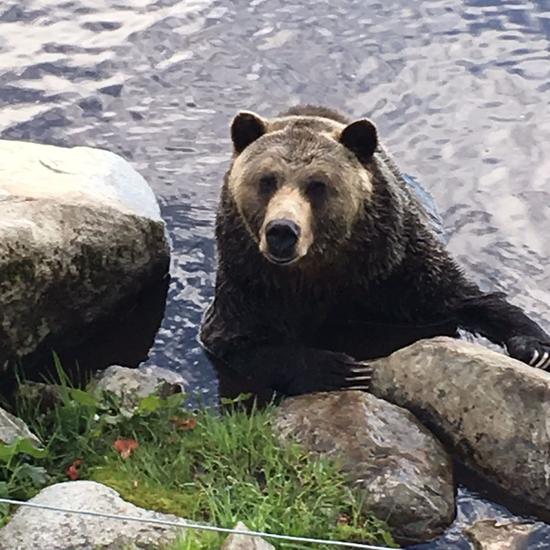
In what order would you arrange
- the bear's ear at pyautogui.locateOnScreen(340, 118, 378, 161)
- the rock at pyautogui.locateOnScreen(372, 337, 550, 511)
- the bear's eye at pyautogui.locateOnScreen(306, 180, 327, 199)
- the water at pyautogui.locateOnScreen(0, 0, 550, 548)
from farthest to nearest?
1. the water at pyautogui.locateOnScreen(0, 0, 550, 548)
2. the bear's ear at pyautogui.locateOnScreen(340, 118, 378, 161)
3. the bear's eye at pyautogui.locateOnScreen(306, 180, 327, 199)
4. the rock at pyautogui.locateOnScreen(372, 337, 550, 511)

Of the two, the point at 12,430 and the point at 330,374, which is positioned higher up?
the point at 12,430

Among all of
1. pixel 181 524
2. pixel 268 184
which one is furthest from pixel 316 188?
pixel 181 524

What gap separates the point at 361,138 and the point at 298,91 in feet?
10.5

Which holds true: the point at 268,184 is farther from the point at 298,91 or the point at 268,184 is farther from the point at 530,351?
the point at 298,91

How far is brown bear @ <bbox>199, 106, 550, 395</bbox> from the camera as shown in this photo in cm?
602

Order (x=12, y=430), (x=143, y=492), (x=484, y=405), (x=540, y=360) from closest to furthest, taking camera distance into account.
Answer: (x=143, y=492), (x=12, y=430), (x=484, y=405), (x=540, y=360)

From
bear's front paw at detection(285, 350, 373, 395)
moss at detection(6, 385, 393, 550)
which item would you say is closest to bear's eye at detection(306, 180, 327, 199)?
bear's front paw at detection(285, 350, 373, 395)

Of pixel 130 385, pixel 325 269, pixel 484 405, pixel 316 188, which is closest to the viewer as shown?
pixel 484 405

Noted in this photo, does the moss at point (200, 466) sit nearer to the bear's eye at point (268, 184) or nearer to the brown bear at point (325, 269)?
the brown bear at point (325, 269)

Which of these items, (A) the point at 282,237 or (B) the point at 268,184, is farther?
(B) the point at 268,184

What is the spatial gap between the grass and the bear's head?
814 mm

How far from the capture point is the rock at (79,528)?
451cm

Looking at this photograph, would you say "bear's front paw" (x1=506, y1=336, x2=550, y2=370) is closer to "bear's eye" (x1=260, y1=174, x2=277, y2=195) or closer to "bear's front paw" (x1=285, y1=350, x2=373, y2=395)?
"bear's front paw" (x1=285, y1=350, x2=373, y2=395)

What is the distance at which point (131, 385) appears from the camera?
5863 mm
